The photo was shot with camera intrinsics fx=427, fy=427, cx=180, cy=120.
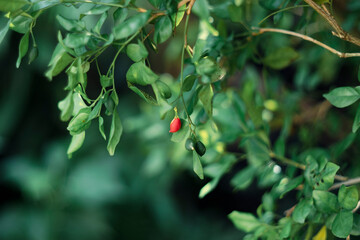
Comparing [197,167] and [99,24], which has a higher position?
[99,24]

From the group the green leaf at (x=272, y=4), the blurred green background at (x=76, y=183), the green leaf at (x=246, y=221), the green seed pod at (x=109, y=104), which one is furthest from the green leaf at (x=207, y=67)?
the blurred green background at (x=76, y=183)

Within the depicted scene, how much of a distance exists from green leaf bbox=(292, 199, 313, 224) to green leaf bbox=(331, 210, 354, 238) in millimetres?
40

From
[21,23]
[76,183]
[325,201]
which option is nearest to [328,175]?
[325,201]

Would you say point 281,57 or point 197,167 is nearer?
point 197,167

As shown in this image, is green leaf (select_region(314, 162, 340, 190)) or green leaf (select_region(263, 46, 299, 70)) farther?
green leaf (select_region(263, 46, 299, 70))

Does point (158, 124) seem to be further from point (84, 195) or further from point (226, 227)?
point (226, 227)

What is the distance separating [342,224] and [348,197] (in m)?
0.03

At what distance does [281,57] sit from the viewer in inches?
30.2

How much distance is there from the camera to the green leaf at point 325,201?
1.74ft

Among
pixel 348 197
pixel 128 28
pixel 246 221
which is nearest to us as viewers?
pixel 128 28

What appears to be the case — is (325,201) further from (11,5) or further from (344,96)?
(11,5)

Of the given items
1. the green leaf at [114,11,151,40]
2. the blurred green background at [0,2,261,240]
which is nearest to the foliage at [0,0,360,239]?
the green leaf at [114,11,151,40]

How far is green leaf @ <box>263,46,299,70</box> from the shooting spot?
75cm

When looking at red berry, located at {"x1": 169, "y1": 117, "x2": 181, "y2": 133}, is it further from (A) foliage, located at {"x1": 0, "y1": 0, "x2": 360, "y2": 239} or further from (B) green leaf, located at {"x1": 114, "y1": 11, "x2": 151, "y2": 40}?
(B) green leaf, located at {"x1": 114, "y1": 11, "x2": 151, "y2": 40}
